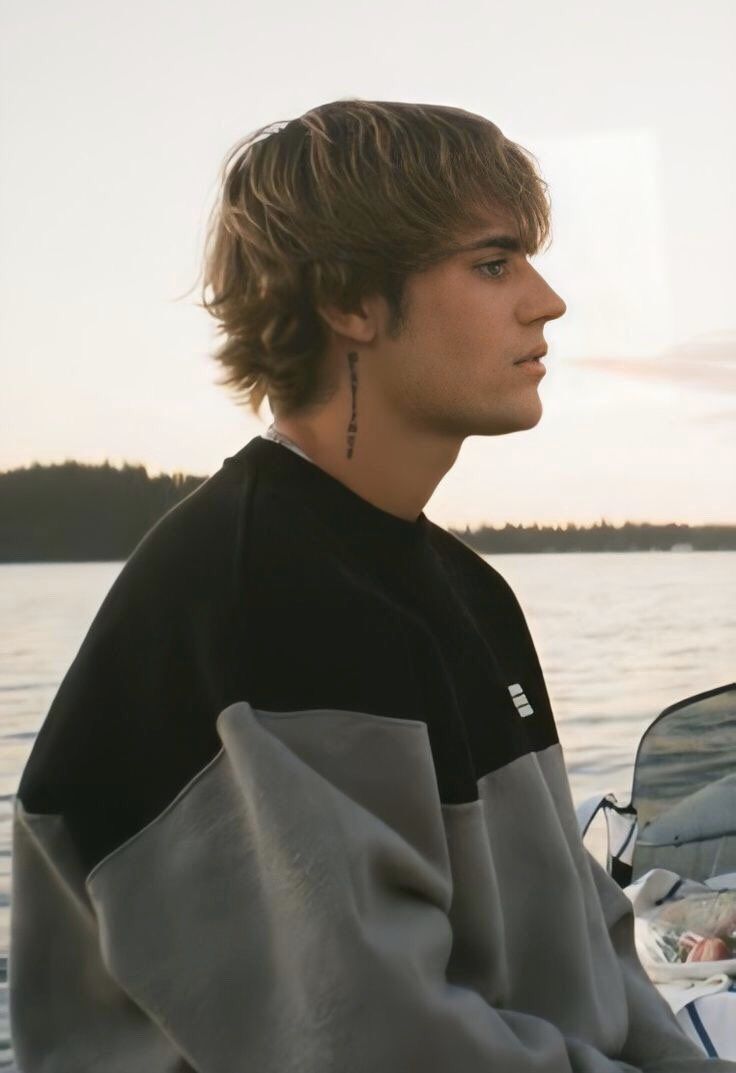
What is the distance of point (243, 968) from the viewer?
79cm

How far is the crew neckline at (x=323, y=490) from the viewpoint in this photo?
37.9 inches

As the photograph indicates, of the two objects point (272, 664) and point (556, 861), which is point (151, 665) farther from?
point (556, 861)

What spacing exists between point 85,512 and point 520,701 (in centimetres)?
285

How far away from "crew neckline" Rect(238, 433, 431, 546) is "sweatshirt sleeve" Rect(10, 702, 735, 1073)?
17cm

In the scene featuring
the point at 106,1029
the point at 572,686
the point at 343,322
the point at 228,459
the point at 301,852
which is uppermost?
the point at 343,322

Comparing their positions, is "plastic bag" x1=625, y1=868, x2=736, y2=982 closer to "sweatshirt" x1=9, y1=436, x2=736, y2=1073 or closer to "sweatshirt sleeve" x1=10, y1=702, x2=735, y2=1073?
"sweatshirt" x1=9, y1=436, x2=736, y2=1073

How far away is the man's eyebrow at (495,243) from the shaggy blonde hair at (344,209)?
14mm

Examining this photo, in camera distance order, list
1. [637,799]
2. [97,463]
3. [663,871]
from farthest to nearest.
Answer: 1. [97,463]
2. [637,799]
3. [663,871]

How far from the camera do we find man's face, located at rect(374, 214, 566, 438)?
99 centimetres

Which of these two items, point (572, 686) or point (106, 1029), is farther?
point (572, 686)

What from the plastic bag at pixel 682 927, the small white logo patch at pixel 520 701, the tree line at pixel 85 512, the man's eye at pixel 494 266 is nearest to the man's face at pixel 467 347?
the man's eye at pixel 494 266

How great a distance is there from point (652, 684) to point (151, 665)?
14.3 ft

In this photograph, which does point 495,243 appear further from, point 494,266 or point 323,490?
point 323,490

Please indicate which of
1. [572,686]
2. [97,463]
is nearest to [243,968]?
[97,463]
